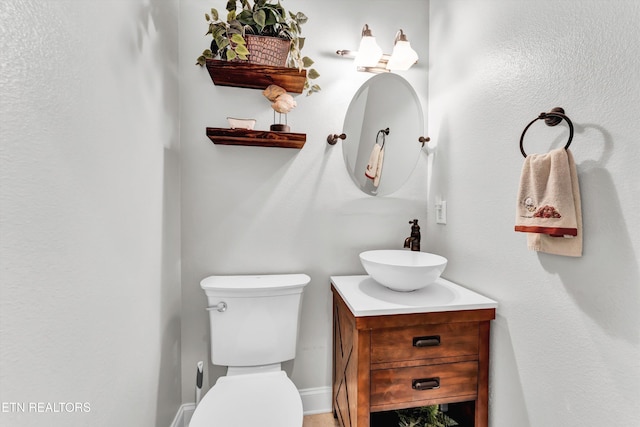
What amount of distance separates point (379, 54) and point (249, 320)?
1.56m

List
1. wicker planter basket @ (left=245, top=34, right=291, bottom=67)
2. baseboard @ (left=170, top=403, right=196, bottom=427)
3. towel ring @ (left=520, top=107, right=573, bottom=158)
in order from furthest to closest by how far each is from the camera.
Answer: baseboard @ (left=170, top=403, right=196, bottom=427) < wicker planter basket @ (left=245, top=34, right=291, bottom=67) < towel ring @ (left=520, top=107, right=573, bottom=158)

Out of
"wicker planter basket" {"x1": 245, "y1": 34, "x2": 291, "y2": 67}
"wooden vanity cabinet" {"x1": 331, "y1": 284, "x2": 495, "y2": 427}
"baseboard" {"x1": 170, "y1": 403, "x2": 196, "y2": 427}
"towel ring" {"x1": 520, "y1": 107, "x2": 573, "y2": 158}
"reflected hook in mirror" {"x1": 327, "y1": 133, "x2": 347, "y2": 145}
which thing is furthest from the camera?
"reflected hook in mirror" {"x1": 327, "y1": 133, "x2": 347, "y2": 145}

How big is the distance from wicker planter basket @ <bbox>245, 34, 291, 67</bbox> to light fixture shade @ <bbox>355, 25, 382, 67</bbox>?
0.44 metres

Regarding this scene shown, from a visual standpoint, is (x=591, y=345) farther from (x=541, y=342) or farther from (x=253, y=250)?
(x=253, y=250)

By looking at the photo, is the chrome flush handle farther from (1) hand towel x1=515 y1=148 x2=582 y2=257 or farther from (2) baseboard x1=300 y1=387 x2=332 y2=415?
(1) hand towel x1=515 y1=148 x2=582 y2=257

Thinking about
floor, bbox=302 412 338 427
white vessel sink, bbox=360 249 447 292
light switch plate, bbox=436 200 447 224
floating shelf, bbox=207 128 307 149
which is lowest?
floor, bbox=302 412 338 427

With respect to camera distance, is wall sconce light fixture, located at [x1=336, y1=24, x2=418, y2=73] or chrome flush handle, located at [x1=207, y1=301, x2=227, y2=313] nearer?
chrome flush handle, located at [x1=207, y1=301, x2=227, y2=313]

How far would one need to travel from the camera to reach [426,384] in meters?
1.14

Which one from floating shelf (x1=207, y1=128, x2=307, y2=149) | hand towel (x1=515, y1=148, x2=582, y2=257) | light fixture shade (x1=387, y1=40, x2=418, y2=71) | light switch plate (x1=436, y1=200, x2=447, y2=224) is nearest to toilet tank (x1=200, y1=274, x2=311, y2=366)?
floating shelf (x1=207, y1=128, x2=307, y2=149)

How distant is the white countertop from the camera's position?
1114 millimetres

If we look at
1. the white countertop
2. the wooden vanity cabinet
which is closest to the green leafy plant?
the wooden vanity cabinet

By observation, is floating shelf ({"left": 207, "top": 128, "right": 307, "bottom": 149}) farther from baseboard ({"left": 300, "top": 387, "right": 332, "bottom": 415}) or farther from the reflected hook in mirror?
baseboard ({"left": 300, "top": 387, "right": 332, "bottom": 415})

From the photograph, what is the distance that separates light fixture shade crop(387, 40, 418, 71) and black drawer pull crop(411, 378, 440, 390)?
5.17 feet

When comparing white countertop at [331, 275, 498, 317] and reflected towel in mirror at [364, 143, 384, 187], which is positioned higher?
reflected towel in mirror at [364, 143, 384, 187]
